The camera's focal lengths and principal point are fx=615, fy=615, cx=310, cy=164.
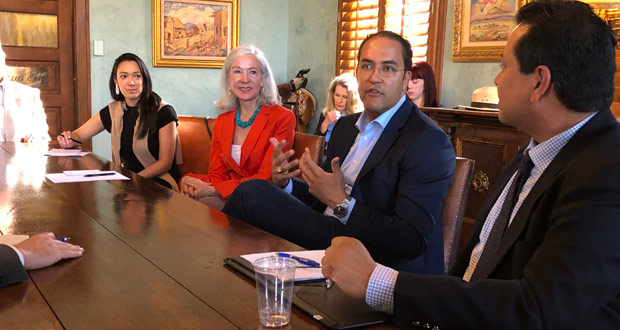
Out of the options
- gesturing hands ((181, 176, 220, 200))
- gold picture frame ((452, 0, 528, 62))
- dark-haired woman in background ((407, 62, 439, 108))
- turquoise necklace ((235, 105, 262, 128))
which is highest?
gold picture frame ((452, 0, 528, 62))

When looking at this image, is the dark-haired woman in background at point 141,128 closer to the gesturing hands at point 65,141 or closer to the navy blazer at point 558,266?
the gesturing hands at point 65,141

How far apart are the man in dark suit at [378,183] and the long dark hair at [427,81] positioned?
223 centimetres

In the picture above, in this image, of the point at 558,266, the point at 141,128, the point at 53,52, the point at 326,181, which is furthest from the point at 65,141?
the point at 558,266

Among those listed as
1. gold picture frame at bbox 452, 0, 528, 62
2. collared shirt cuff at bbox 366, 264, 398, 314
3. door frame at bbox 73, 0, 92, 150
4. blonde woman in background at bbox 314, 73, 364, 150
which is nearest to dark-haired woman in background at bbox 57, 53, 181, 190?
blonde woman in background at bbox 314, 73, 364, 150

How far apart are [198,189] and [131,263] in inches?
61.3

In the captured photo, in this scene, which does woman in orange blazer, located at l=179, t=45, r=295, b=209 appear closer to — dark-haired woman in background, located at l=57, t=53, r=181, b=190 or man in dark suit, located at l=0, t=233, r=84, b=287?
dark-haired woman in background, located at l=57, t=53, r=181, b=190

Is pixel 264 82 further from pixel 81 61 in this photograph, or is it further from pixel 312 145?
pixel 81 61

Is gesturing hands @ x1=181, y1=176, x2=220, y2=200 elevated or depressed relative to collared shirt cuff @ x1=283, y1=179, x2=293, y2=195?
depressed

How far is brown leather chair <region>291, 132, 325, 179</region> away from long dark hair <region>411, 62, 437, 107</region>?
6.16 feet

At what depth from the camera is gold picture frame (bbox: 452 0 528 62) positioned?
427 cm

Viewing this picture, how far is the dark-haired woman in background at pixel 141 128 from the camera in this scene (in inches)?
139

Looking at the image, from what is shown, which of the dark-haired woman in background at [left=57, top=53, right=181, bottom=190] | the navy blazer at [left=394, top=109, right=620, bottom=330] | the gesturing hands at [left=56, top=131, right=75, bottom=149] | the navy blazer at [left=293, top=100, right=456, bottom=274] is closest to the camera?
the navy blazer at [left=394, top=109, right=620, bottom=330]

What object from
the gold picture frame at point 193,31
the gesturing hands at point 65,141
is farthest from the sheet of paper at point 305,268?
the gold picture frame at point 193,31

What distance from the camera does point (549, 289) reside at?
3.36ft
